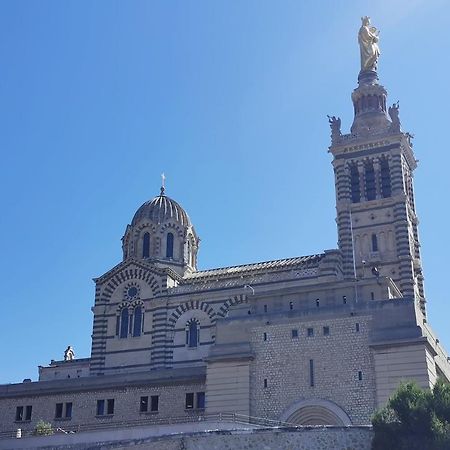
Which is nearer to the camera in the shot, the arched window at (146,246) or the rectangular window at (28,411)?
the rectangular window at (28,411)

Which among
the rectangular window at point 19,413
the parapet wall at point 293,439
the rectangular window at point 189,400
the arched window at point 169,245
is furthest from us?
the arched window at point 169,245

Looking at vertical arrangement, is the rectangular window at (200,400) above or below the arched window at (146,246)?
below

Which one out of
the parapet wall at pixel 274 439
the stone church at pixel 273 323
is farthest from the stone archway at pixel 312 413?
the parapet wall at pixel 274 439

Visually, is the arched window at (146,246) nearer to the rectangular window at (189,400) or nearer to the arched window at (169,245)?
the arched window at (169,245)

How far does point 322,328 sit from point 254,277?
591 inches

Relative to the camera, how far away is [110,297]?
2426 inches

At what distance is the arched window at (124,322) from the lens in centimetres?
6019

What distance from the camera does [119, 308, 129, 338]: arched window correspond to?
60188mm

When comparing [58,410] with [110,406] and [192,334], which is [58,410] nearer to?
[110,406]

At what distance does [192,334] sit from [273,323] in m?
14.3

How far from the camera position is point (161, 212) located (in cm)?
6581

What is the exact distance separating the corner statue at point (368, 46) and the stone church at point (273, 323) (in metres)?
0.25

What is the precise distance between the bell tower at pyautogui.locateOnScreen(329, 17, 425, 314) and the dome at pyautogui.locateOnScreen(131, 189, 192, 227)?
13.1 m

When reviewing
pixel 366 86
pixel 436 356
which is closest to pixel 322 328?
pixel 436 356
